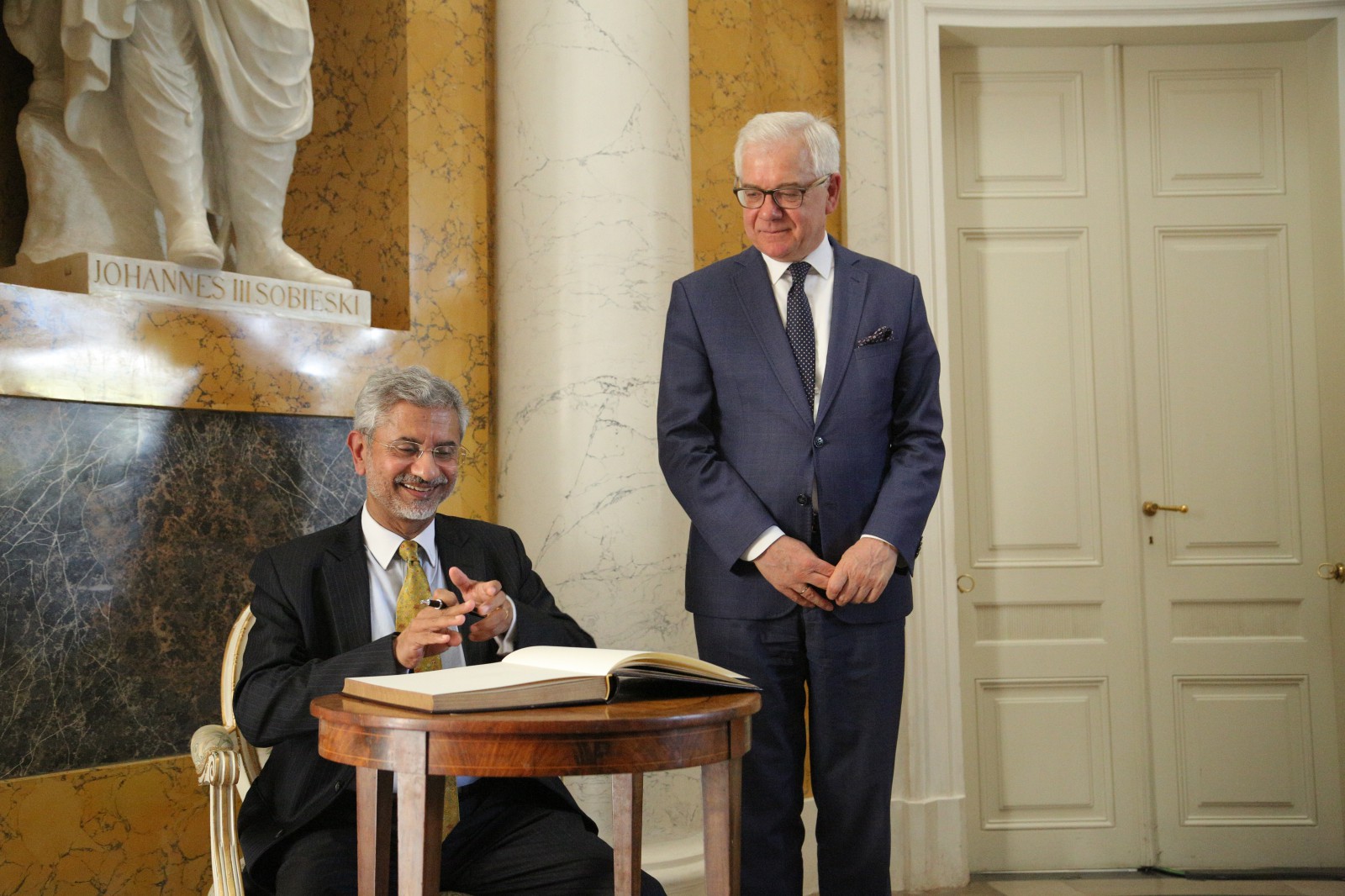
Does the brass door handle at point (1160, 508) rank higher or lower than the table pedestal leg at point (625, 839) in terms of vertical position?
higher

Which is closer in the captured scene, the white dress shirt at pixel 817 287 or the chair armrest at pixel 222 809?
the chair armrest at pixel 222 809

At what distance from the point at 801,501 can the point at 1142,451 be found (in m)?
2.42

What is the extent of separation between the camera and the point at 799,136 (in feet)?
8.97

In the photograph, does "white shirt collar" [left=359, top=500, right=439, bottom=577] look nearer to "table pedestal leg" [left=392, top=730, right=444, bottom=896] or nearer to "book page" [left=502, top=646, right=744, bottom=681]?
"book page" [left=502, top=646, right=744, bottom=681]

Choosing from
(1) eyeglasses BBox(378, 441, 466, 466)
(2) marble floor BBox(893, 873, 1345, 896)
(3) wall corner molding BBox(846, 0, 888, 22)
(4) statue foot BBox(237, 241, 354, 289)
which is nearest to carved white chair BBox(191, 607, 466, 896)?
(1) eyeglasses BBox(378, 441, 466, 466)

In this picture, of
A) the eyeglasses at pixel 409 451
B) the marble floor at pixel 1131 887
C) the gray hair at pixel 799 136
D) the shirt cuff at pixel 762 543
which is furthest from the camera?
the marble floor at pixel 1131 887

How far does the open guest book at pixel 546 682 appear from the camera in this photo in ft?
5.90

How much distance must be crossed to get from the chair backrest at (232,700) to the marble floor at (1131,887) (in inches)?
101

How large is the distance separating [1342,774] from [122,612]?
160 inches

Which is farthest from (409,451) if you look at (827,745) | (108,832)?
(108,832)

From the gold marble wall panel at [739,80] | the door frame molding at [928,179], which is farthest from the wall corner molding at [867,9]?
the gold marble wall panel at [739,80]

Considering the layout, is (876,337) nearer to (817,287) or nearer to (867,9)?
(817,287)

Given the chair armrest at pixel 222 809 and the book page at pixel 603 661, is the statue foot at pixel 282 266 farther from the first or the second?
the book page at pixel 603 661

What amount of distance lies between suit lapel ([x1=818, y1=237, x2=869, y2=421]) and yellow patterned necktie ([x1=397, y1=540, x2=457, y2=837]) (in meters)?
0.90
